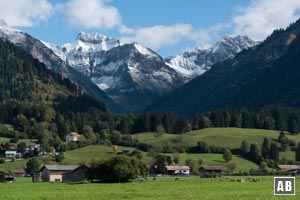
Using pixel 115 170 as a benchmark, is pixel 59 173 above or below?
below

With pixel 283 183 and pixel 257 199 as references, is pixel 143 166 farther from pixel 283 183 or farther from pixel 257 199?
pixel 283 183

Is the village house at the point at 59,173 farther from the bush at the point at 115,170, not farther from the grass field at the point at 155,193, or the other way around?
the grass field at the point at 155,193

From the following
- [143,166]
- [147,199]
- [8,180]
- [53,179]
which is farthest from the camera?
[53,179]

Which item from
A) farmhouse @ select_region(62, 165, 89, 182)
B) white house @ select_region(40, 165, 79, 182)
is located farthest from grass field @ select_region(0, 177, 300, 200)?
white house @ select_region(40, 165, 79, 182)

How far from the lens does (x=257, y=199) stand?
56.1 m

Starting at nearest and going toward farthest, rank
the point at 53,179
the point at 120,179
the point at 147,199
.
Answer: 1. the point at 147,199
2. the point at 120,179
3. the point at 53,179

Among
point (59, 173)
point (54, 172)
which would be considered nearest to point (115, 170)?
point (54, 172)

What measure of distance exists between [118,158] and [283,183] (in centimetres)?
9542

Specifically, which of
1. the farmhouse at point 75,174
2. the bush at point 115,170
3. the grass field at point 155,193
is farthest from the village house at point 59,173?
the grass field at point 155,193

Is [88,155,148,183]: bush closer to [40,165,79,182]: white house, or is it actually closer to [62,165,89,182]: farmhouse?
[62,165,89,182]: farmhouse

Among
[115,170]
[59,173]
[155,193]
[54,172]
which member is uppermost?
[115,170]

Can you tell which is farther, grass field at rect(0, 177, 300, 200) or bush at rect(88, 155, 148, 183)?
bush at rect(88, 155, 148, 183)

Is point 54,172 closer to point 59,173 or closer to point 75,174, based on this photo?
point 59,173

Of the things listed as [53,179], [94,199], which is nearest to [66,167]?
[53,179]
